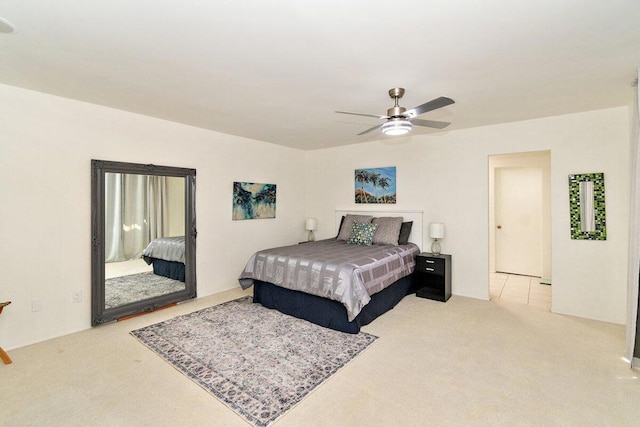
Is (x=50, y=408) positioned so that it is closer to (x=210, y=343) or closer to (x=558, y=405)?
(x=210, y=343)

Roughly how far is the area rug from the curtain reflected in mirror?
2.28ft

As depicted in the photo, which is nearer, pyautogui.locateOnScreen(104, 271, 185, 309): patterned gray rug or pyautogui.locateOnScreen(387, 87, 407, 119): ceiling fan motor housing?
pyautogui.locateOnScreen(387, 87, 407, 119): ceiling fan motor housing

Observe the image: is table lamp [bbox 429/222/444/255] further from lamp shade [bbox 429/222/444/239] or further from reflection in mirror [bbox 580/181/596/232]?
reflection in mirror [bbox 580/181/596/232]

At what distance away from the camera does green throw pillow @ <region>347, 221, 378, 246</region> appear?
4754 mm

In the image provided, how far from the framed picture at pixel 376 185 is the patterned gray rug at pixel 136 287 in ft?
11.1

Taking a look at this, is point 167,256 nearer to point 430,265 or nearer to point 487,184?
point 430,265

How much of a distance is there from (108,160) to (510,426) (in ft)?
14.7

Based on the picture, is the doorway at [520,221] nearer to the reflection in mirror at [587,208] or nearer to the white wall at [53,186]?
the reflection in mirror at [587,208]

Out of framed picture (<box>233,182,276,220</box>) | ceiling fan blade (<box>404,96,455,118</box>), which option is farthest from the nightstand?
framed picture (<box>233,182,276,220</box>)

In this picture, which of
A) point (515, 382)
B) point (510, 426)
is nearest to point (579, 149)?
point (515, 382)

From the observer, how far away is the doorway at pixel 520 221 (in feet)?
17.8

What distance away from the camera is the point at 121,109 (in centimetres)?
362

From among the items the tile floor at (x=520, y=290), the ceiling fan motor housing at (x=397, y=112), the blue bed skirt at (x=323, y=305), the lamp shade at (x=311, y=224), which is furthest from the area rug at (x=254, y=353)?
the tile floor at (x=520, y=290)

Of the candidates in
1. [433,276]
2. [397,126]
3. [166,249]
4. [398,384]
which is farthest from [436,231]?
[166,249]
